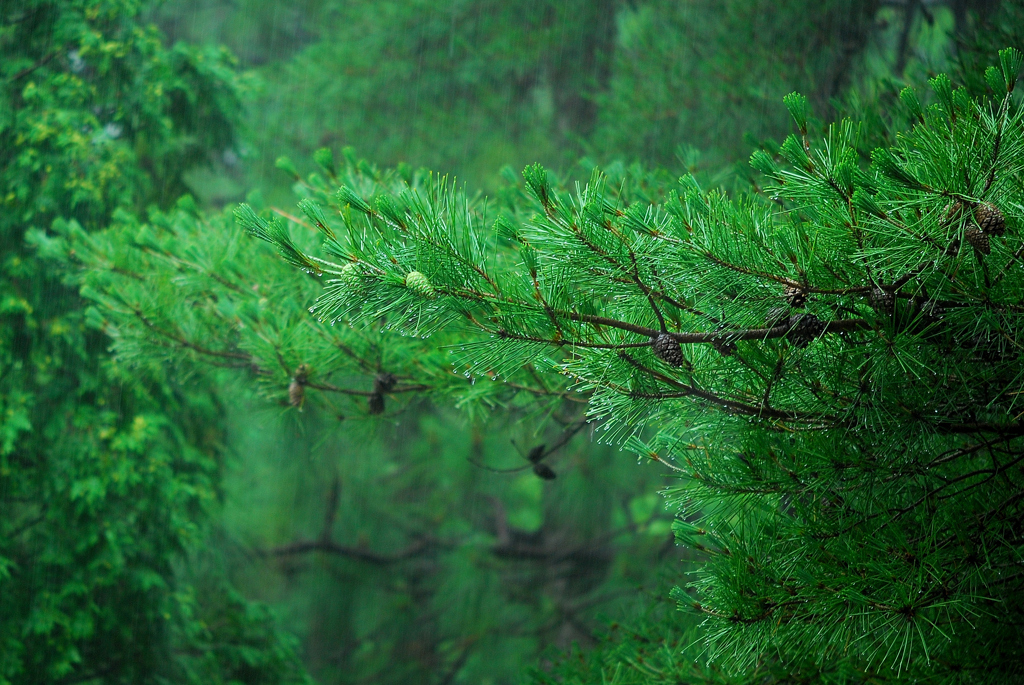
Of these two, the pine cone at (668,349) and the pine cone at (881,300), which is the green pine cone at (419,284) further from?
the pine cone at (881,300)

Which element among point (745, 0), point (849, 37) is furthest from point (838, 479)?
point (745, 0)

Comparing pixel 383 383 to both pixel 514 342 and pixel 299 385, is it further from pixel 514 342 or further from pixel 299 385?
pixel 514 342

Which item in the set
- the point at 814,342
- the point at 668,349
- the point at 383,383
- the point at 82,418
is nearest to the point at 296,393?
the point at 383,383

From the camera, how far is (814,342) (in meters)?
1.47

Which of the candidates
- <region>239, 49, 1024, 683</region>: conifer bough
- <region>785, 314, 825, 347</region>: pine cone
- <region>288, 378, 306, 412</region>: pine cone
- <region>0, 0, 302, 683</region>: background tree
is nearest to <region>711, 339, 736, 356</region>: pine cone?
<region>239, 49, 1024, 683</region>: conifer bough

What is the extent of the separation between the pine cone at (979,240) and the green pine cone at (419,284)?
78 centimetres

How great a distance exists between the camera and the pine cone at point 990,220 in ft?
3.52

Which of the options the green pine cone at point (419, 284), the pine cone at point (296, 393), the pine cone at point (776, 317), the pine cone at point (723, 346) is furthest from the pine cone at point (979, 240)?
the pine cone at point (296, 393)

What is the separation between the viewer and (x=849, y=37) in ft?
11.6

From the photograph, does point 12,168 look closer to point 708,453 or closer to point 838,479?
point 708,453

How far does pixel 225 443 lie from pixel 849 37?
353 cm

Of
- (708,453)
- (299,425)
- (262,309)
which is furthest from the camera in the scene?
(299,425)

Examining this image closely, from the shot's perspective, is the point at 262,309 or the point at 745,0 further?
the point at 745,0

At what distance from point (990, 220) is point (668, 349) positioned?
477 millimetres
